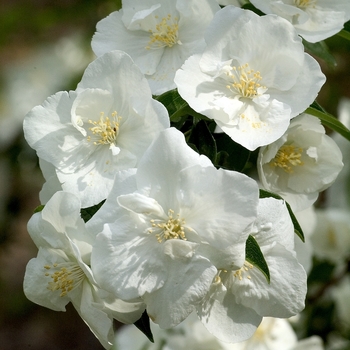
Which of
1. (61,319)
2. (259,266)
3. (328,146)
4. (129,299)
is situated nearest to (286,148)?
(328,146)

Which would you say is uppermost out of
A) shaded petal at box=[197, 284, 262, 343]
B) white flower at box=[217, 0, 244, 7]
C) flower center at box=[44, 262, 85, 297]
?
white flower at box=[217, 0, 244, 7]

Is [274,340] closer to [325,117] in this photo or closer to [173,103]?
[325,117]

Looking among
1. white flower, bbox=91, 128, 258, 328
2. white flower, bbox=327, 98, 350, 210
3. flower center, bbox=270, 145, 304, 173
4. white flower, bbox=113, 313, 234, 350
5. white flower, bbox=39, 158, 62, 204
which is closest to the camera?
white flower, bbox=91, 128, 258, 328

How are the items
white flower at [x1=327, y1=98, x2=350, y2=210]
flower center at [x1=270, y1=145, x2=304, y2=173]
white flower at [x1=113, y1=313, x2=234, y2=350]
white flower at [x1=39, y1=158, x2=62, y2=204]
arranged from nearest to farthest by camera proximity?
white flower at [x1=39, y1=158, x2=62, y2=204] < flower center at [x1=270, y1=145, x2=304, y2=173] < white flower at [x1=113, y1=313, x2=234, y2=350] < white flower at [x1=327, y1=98, x2=350, y2=210]

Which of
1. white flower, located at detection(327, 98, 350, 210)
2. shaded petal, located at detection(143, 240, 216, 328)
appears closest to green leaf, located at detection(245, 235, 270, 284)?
shaded petal, located at detection(143, 240, 216, 328)

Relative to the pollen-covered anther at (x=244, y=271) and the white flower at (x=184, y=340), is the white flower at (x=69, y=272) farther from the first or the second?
the white flower at (x=184, y=340)

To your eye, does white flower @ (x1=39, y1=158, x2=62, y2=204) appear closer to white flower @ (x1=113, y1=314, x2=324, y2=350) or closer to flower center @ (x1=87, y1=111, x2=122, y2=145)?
flower center @ (x1=87, y1=111, x2=122, y2=145)
